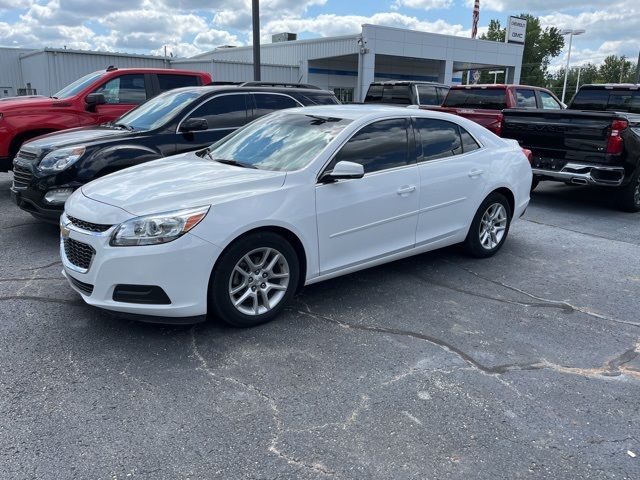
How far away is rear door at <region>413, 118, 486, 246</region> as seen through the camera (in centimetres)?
511

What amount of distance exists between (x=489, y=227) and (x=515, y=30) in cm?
3531

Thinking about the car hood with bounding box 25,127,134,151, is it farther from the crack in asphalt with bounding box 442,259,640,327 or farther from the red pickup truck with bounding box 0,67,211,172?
the crack in asphalt with bounding box 442,259,640,327

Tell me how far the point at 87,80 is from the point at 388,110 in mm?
6412

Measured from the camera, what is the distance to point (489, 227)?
596 cm

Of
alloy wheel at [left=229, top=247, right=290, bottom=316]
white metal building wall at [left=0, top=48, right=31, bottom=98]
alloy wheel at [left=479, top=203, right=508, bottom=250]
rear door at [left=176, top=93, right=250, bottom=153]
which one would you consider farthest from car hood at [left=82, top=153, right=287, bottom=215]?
white metal building wall at [left=0, top=48, right=31, bottom=98]

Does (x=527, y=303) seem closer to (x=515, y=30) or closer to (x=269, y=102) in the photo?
(x=269, y=102)

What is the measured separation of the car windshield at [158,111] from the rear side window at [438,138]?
3228mm

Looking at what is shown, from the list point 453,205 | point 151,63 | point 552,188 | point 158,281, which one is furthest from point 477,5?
point 158,281

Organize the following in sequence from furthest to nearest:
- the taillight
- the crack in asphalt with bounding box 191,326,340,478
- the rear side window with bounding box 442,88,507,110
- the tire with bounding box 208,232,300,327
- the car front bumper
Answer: the rear side window with bounding box 442,88,507,110 < the taillight < the tire with bounding box 208,232,300,327 < the car front bumper < the crack in asphalt with bounding box 191,326,340,478

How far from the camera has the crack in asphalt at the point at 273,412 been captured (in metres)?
2.67

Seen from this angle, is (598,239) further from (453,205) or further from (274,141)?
(274,141)

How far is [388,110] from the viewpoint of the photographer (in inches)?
199

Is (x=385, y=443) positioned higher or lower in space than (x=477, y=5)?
lower

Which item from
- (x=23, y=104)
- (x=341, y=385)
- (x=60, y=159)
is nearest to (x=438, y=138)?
(x=341, y=385)
